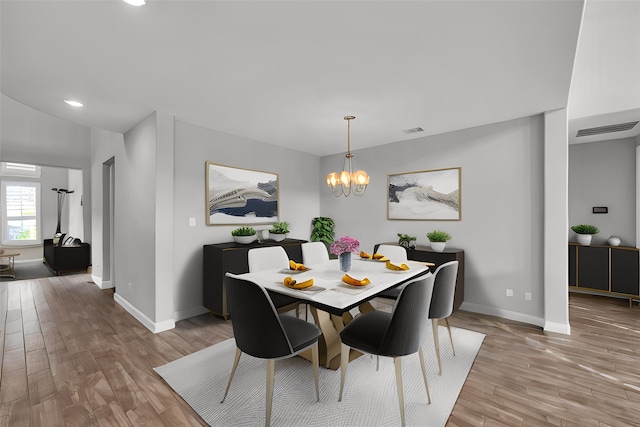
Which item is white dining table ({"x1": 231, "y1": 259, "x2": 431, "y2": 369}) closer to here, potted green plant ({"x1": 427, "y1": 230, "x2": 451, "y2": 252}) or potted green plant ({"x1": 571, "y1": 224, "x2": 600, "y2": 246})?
potted green plant ({"x1": 427, "y1": 230, "x2": 451, "y2": 252})

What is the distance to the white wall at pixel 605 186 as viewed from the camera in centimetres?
431

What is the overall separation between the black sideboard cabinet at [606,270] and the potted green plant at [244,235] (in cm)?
487

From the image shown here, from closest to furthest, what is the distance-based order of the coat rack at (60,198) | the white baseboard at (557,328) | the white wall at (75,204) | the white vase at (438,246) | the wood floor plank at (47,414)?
the wood floor plank at (47,414), the white baseboard at (557,328), the white vase at (438,246), the white wall at (75,204), the coat rack at (60,198)

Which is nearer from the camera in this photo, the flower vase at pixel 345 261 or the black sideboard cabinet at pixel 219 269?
the flower vase at pixel 345 261

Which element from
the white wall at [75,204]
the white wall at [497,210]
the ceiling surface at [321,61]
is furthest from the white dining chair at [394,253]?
the white wall at [75,204]

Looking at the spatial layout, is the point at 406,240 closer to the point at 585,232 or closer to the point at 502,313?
the point at 502,313

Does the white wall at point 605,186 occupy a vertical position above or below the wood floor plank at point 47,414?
above

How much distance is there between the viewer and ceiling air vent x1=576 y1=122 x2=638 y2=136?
150 inches

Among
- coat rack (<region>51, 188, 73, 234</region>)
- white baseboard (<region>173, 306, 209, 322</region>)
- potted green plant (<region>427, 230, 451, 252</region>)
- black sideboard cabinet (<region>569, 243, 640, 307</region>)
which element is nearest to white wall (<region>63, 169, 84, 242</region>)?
coat rack (<region>51, 188, 73, 234</region>)

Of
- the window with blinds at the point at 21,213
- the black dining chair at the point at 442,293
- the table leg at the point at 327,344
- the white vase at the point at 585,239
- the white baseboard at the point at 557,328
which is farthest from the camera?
the window with blinds at the point at 21,213

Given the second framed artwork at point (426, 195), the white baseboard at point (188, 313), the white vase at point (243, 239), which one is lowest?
the white baseboard at point (188, 313)

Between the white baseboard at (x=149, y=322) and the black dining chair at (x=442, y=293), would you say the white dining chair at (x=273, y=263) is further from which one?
the white baseboard at (x=149, y=322)

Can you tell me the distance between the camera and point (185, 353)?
269cm

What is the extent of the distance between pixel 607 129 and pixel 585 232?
5.10 feet
